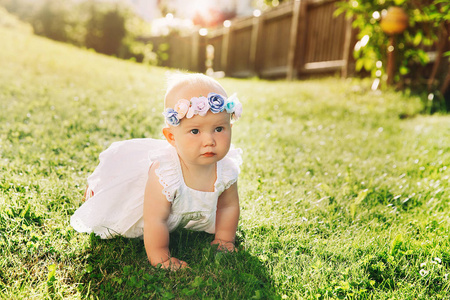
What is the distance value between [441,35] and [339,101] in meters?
1.79

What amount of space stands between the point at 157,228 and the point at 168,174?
30 centimetres

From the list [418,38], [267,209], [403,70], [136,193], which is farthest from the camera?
[403,70]

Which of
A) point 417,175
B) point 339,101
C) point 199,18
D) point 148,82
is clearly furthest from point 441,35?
point 199,18

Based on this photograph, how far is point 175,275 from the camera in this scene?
6.88 feet

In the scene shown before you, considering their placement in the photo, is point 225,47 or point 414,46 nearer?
point 414,46

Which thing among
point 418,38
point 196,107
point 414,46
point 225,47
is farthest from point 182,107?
point 225,47

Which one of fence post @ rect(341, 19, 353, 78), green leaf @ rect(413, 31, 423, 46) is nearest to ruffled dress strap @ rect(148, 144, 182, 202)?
green leaf @ rect(413, 31, 423, 46)

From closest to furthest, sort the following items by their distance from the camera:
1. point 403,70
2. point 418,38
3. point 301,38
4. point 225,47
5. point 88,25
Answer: point 418,38, point 403,70, point 301,38, point 225,47, point 88,25

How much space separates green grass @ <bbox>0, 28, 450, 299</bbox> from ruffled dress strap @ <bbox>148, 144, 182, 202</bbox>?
0.42 metres

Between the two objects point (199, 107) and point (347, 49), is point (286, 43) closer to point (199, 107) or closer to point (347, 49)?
point (347, 49)

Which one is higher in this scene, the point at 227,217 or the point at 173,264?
the point at 227,217

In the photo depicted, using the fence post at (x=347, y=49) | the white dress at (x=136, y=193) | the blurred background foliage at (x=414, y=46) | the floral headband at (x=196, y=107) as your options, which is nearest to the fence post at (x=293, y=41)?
the fence post at (x=347, y=49)

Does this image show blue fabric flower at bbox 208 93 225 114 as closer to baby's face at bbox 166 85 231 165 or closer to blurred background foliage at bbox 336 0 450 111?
baby's face at bbox 166 85 231 165

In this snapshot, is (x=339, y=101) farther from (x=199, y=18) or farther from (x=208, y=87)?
(x=199, y=18)
